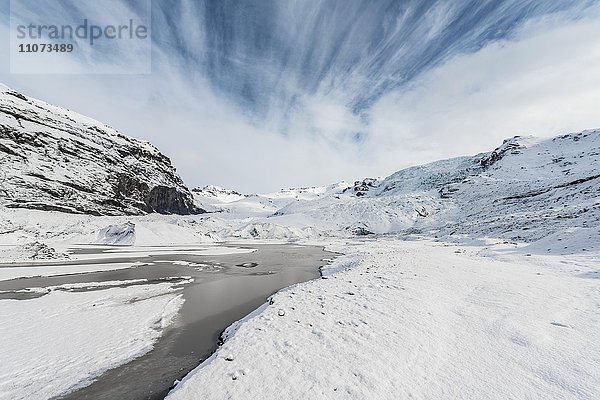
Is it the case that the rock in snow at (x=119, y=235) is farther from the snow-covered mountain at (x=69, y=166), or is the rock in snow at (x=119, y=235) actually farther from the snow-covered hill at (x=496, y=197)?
the snow-covered hill at (x=496, y=197)

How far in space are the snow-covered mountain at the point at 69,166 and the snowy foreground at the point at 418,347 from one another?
86.6 meters

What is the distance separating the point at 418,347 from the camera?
6031mm

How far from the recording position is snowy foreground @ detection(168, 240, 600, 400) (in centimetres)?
460

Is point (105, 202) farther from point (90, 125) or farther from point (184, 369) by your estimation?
point (184, 369)

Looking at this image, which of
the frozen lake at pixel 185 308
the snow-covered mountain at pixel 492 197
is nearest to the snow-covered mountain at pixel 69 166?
Answer: the snow-covered mountain at pixel 492 197

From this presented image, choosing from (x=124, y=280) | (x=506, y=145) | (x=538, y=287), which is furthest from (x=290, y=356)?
(x=506, y=145)

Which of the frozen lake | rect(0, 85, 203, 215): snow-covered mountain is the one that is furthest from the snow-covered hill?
rect(0, 85, 203, 215): snow-covered mountain

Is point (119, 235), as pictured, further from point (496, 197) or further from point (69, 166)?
point (496, 197)

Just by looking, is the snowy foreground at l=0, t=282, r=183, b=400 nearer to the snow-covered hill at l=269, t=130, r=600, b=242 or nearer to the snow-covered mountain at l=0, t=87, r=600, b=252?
the snow-covered mountain at l=0, t=87, r=600, b=252

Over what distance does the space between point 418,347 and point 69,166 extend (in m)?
105

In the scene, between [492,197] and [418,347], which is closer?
[418,347]

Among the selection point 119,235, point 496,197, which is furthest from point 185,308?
point 496,197

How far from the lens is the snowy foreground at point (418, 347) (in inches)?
181

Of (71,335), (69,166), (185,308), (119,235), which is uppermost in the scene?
(69,166)
